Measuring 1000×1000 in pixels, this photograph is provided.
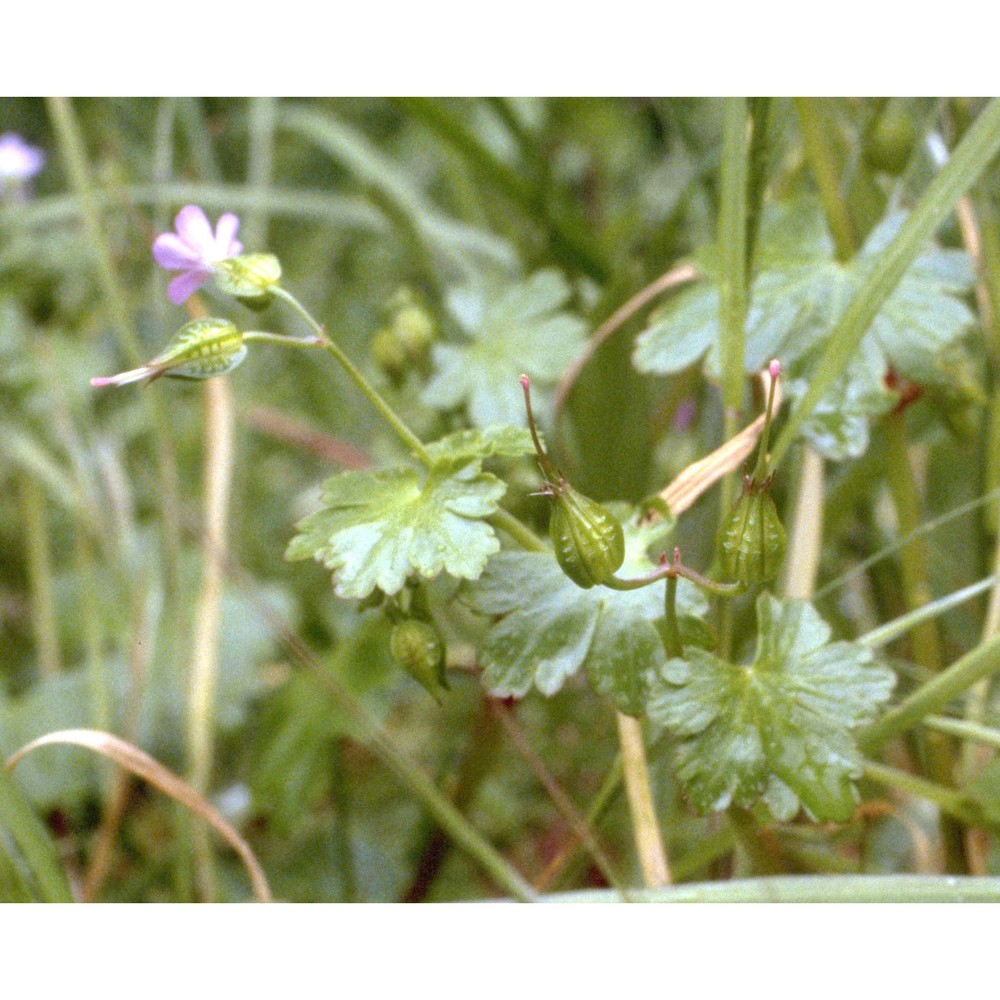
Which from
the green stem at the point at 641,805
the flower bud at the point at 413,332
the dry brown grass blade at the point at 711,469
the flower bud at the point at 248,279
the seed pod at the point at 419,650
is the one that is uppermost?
the flower bud at the point at 413,332

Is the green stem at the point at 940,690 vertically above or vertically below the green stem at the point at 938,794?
above

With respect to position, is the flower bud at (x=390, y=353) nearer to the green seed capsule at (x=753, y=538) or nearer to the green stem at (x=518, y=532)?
the green stem at (x=518, y=532)

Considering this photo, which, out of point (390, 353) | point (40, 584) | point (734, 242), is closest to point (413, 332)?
point (390, 353)

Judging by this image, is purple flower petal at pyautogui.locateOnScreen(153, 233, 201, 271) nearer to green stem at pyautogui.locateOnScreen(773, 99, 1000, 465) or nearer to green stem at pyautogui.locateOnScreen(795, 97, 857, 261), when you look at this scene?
green stem at pyautogui.locateOnScreen(773, 99, 1000, 465)

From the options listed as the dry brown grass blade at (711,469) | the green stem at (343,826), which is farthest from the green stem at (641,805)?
the green stem at (343,826)

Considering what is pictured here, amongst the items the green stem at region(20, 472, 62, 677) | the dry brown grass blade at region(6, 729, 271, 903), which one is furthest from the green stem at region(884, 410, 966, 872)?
the green stem at region(20, 472, 62, 677)
